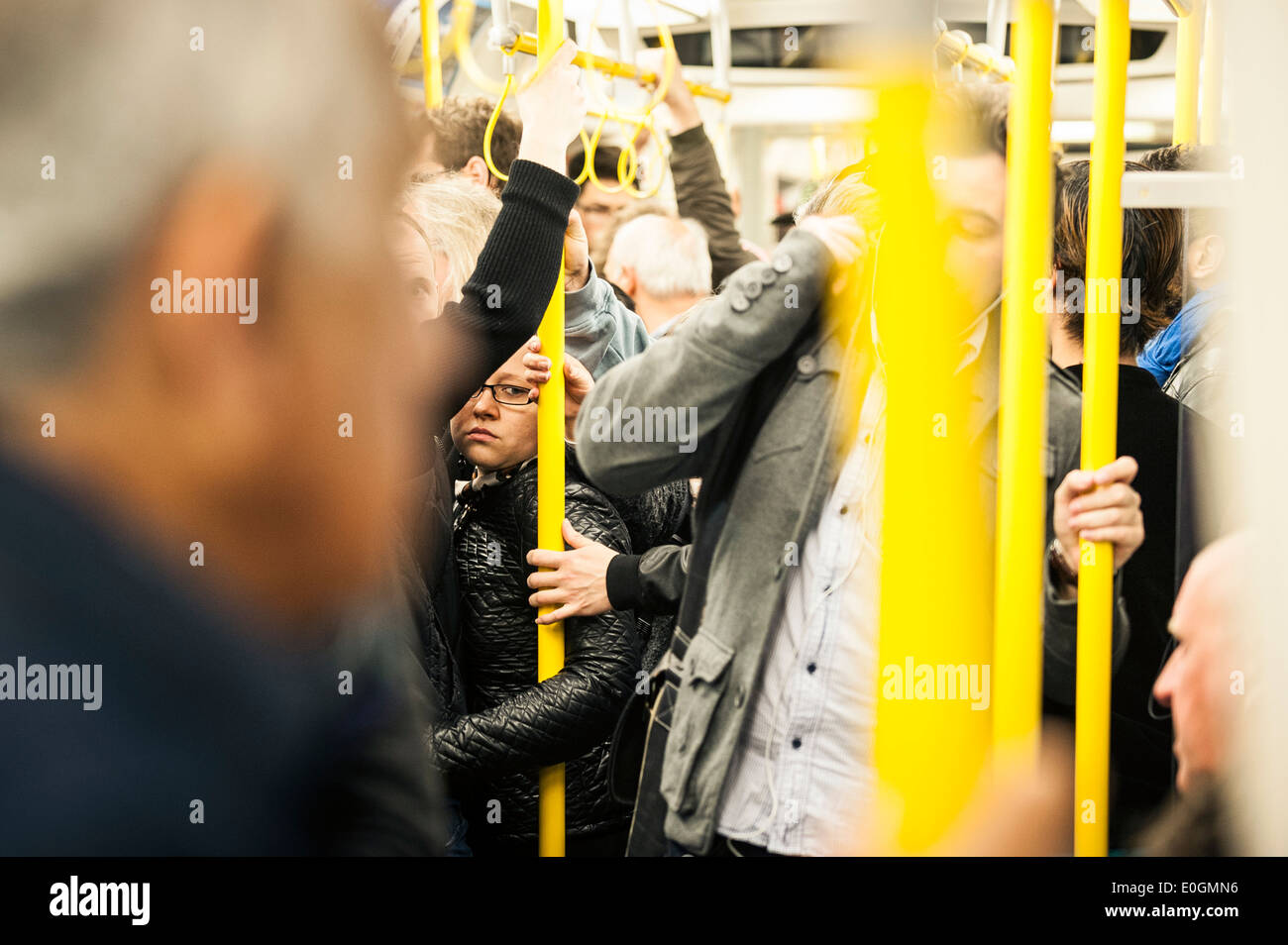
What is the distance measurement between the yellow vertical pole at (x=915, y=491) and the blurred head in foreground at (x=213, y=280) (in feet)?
2.15

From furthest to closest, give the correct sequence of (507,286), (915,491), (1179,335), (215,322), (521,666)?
(521,666), (1179,335), (507,286), (915,491), (215,322)

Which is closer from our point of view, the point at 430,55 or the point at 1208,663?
the point at 1208,663

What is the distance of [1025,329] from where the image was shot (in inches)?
60.9

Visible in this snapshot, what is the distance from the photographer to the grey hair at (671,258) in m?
1.95

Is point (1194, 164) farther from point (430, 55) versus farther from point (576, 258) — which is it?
point (430, 55)

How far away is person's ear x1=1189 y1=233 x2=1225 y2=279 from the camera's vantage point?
1.70 metres

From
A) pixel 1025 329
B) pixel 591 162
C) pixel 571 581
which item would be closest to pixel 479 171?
pixel 591 162

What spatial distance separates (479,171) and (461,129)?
0.09 m

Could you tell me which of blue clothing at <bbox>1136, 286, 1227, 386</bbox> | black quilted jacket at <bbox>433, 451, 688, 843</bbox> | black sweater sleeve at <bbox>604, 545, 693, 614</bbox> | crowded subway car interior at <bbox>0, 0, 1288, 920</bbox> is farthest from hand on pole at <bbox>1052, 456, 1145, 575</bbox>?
black quilted jacket at <bbox>433, 451, 688, 843</bbox>

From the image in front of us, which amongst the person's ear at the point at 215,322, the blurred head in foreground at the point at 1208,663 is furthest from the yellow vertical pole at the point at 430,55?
the blurred head in foreground at the point at 1208,663

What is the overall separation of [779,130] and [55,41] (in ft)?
4.91

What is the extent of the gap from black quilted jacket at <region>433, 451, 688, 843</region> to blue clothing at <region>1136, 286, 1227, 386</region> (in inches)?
32.4

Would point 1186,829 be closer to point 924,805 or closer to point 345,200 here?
point 924,805
